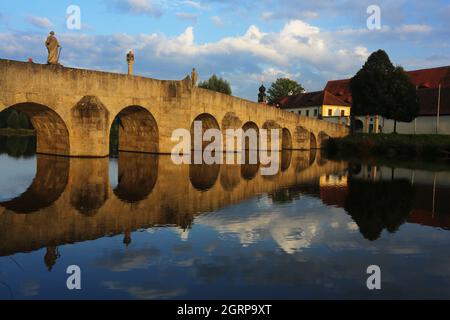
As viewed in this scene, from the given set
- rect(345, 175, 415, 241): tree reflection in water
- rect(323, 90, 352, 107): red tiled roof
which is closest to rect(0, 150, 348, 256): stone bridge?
rect(345, 175, 415, 241): tree reflection in water

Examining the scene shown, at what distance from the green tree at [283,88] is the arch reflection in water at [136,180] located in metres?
80.5

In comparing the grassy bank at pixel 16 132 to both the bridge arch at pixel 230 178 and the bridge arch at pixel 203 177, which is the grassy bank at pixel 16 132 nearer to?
the bridge arch at pixel 203 177

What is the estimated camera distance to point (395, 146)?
44.3 metres

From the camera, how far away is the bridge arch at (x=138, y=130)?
2938 cm

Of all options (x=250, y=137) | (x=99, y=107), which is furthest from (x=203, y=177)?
(x=250, y=137)

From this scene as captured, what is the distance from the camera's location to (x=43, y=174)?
1772cm

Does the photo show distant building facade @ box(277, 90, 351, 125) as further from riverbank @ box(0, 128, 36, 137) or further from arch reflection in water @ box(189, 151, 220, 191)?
riverbank @ box(0, 128, 36, 137)

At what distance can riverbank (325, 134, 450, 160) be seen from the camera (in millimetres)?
41281

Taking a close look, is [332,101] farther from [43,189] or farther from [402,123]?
[43,189]

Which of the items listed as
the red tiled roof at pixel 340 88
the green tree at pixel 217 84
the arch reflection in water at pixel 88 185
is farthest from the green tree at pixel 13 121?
the arch reflection in water at pixel 88 185

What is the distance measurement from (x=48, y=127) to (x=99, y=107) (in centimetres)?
365

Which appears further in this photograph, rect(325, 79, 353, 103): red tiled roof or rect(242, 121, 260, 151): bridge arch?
rect(325, 79, 353, 103): red tiled roof

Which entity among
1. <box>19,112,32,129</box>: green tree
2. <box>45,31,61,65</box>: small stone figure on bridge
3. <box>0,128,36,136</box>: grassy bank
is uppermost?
<box>45,31,61,65</box>: small stone figure on bridge
